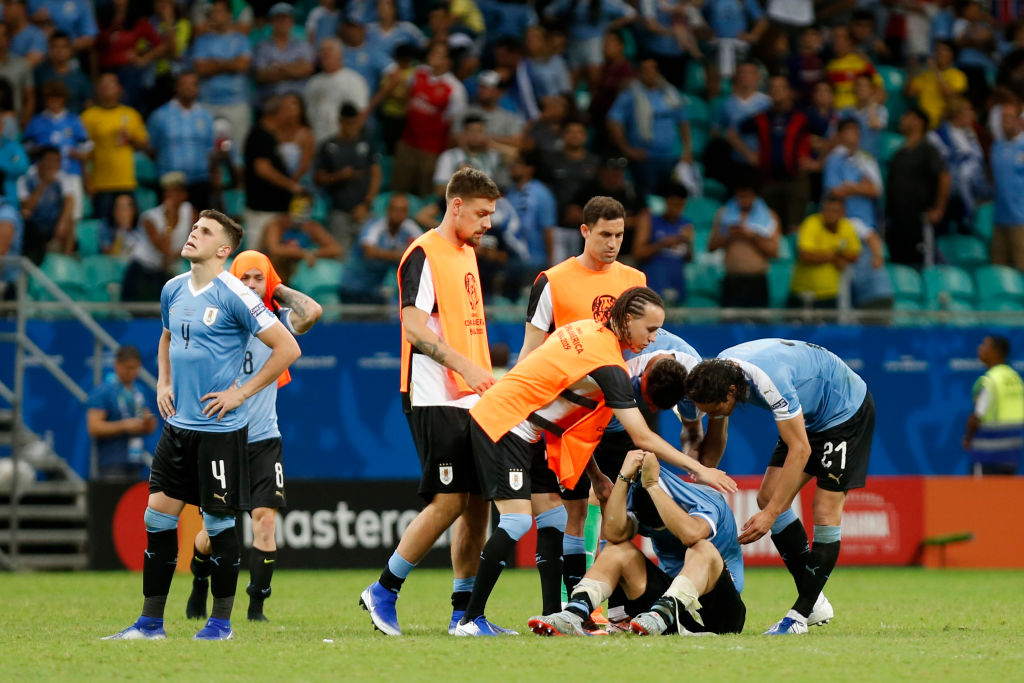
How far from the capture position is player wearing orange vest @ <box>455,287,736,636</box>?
8.22 metres

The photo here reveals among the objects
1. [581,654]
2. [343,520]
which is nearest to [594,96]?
[343,520]

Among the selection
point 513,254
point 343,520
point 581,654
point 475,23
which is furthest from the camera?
point 475,23

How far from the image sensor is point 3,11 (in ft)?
61.4

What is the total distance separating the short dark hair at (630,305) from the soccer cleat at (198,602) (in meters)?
3.56

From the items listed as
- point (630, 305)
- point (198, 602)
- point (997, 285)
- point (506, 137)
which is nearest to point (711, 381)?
point (630, 305)

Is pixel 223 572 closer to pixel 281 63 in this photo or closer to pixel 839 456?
pixel 839 456

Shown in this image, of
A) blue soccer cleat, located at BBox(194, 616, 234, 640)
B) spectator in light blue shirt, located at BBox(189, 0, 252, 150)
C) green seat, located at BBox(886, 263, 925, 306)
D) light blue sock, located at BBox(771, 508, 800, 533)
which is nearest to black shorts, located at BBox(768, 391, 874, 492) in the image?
light blue sock, located at BBox(771, 508, 800, 533)

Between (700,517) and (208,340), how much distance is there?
2.90 meters

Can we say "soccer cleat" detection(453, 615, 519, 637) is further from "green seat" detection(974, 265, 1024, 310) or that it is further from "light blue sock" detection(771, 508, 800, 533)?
"green seat" detection(974, 265, 1024, 310)

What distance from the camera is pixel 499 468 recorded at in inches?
328

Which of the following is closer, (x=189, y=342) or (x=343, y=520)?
(x=189, y=342)

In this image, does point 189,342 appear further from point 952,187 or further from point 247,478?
point 952,187

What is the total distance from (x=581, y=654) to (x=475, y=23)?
14.5 m

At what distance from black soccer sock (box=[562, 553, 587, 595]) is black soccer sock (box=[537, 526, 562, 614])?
16.6 inches
